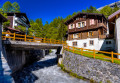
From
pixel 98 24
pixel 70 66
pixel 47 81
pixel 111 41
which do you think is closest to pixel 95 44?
pixel 111 41

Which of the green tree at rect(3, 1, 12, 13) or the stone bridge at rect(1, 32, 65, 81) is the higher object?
the green tree at rect(3, 1, 12, 13)

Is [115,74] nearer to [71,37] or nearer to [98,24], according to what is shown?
[98,24]

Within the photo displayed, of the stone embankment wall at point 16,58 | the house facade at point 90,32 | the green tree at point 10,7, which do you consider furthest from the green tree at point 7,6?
the house facade at point 90,32

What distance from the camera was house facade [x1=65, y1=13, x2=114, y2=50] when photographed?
21.2m

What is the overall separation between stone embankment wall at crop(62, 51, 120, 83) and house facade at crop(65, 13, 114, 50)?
439 inches

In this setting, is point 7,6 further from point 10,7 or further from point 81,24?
point 81,24

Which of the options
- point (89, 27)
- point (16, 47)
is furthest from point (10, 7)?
point (89, 27)

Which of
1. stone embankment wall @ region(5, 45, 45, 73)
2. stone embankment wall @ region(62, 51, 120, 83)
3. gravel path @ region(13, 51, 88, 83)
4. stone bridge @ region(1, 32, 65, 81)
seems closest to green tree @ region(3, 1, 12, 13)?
stone bridge @ region(1, 32, 65, 81)

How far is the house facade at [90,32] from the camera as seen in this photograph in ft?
69.5

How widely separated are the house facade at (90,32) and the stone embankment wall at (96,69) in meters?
11.2

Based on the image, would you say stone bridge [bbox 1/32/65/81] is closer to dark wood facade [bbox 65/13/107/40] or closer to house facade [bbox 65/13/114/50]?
house facade [bbox 65/13/114/50]

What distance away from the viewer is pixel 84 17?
24734mm

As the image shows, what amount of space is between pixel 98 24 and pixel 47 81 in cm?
1933

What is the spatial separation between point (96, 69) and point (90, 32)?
1511cm
